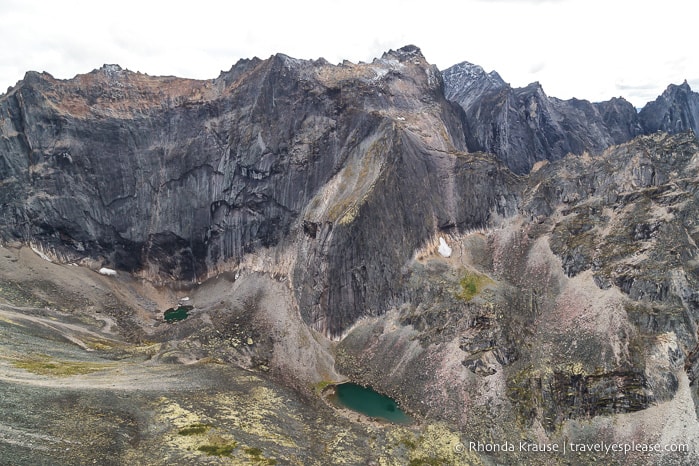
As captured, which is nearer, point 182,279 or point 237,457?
point 237,457

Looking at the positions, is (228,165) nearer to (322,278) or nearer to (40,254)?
(322,278)

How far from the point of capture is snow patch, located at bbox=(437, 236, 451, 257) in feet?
326

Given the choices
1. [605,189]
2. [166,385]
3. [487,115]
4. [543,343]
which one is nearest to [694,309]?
[543,343]

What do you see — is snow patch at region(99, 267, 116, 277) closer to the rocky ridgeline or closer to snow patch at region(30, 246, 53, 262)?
the rocky ridgeline

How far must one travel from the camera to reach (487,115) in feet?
629

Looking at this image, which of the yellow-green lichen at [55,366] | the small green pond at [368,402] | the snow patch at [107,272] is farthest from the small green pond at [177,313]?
the small green pond at [368,402]

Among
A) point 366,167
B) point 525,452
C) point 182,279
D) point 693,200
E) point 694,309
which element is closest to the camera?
point 525,452

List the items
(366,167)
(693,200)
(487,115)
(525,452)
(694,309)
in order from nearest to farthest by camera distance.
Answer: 1. (525,452)
2. (694,309)
3. (693,200)
4. (366,167)
5. (487,115)

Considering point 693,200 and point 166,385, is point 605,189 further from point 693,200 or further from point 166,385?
point 166,385

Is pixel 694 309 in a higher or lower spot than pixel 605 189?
lower

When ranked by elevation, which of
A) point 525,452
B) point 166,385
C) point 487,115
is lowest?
point 525,452

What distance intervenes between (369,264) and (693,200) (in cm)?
6191

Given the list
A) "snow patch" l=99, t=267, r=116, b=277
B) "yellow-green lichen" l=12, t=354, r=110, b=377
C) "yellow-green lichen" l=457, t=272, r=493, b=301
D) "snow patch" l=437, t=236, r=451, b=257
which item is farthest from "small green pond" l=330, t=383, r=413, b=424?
"snow patch" l=99, t=267, r=116, b=277

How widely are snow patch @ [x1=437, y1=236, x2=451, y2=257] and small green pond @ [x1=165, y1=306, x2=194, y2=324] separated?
62.0 metres
